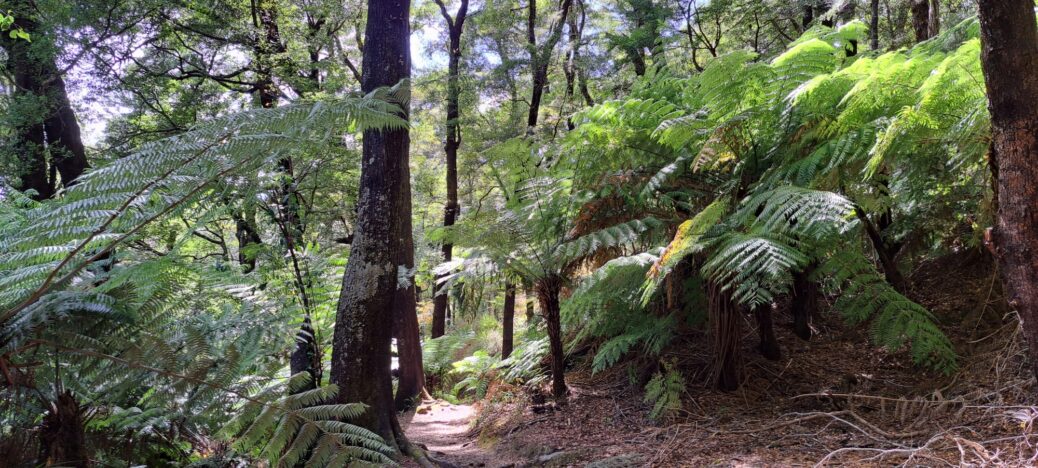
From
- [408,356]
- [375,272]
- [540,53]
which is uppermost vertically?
[540,53]

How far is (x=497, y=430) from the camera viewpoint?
4.75m

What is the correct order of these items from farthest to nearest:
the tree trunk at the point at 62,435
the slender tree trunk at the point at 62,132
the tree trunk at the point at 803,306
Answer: the slender tree trunk at the point at 62,132 < the tree trunk at the point at 803,306 < the tree trunk at the point at 62,435

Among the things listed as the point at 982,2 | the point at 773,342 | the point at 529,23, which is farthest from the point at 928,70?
the point at 529,23

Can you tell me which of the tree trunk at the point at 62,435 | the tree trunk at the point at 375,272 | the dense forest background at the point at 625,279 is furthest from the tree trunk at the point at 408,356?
the tree trunk at the point at 62,435

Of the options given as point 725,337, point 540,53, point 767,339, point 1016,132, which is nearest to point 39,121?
point 540,53

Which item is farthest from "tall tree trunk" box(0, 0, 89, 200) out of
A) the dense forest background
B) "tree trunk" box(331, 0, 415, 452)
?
"tree trunk" box(331, 0, 415, 452)

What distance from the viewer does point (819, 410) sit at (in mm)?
3125

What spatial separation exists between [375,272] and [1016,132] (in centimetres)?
325

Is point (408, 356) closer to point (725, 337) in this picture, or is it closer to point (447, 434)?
point (447, 434)

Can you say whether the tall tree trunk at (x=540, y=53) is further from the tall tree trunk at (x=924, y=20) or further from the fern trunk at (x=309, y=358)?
the fern trunk at (x=309, y=358)

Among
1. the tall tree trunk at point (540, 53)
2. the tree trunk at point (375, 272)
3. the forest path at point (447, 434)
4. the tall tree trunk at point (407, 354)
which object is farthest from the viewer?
the tall tree trunk at point (540, 53)

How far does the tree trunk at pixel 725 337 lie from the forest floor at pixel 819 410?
0.09 m

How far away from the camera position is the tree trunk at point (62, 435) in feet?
7.11

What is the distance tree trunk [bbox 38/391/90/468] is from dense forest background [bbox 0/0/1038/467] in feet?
0.04
